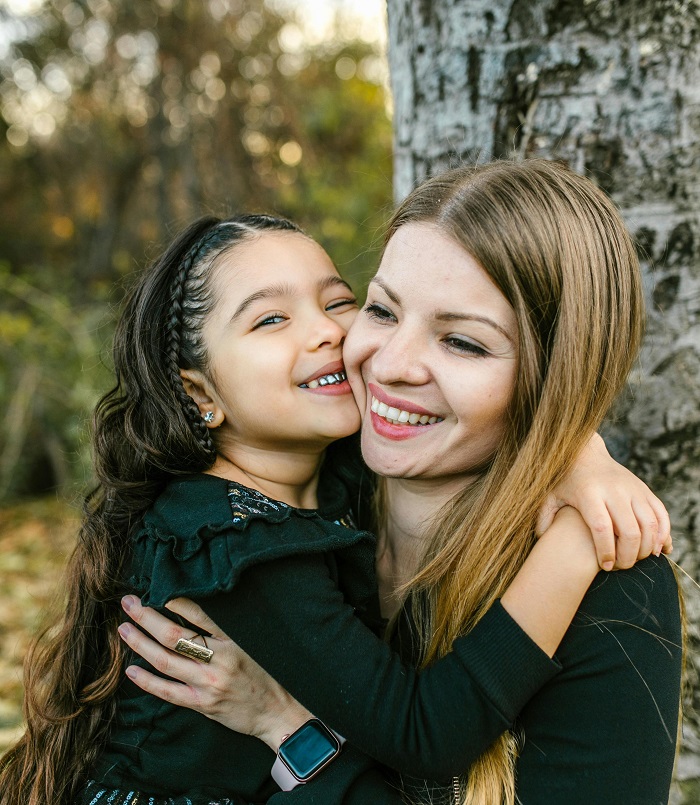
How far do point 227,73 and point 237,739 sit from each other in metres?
6.70

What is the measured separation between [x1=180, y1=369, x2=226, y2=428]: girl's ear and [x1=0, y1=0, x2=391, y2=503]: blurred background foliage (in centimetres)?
369

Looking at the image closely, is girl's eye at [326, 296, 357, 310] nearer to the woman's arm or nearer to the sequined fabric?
the woman's arm

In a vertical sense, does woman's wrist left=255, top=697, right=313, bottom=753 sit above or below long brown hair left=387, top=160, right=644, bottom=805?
below

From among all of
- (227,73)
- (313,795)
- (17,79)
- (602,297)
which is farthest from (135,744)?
(17,79)

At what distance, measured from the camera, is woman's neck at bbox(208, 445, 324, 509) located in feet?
6.75

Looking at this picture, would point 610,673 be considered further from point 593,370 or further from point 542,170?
point 542,170

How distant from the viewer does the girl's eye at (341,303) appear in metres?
2.14

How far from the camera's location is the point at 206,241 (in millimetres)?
2135

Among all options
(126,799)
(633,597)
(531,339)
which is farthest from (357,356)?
(126,799)

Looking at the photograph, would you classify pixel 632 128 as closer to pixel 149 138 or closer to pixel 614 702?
pixel 614 702

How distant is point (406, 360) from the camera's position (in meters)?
1.67

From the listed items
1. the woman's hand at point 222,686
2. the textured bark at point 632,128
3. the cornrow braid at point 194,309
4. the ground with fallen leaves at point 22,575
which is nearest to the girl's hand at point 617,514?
the textured bark at point 632,128

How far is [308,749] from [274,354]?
0.97m

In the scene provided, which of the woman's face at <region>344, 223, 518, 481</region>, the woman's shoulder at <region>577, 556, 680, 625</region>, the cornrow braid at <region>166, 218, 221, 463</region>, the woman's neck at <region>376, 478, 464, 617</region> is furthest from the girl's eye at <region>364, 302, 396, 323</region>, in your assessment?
the woman's shoulder at <region>577, 556, 680, 625</region>
